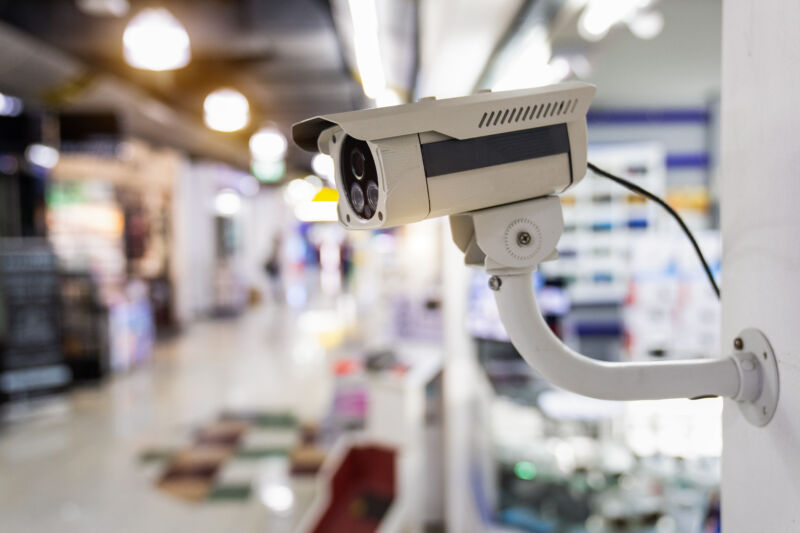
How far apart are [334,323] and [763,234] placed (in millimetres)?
12000

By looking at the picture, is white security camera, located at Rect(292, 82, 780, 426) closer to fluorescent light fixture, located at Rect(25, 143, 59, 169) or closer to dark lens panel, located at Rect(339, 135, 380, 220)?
dark lens panel, located at Rect(339, 135, 380, 220)

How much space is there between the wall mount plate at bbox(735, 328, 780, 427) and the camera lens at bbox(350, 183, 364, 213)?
52 cm

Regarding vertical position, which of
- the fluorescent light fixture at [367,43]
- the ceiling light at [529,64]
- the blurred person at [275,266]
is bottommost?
the blurred person at [275,266]

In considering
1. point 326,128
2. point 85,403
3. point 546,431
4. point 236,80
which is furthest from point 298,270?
point 326,128

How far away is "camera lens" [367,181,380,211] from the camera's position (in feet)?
2.33

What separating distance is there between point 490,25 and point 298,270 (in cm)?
2153

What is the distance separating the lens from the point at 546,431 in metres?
3.39

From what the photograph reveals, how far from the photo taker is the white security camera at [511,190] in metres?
Answer: 0.66

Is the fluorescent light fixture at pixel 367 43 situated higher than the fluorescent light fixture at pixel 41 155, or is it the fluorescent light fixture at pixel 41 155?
the fluorescent light fixture at pixel 41 155

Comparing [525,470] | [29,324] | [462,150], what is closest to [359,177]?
[462,150]

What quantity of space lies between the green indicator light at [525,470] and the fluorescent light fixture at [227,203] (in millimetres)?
13570

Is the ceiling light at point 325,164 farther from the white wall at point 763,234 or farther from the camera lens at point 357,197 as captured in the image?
the white wall at point 763,234

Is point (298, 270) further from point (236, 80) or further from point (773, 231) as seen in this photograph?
point (773, 231)

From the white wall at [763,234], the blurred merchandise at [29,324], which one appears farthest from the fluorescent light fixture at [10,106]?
the white wall at [763,234]
